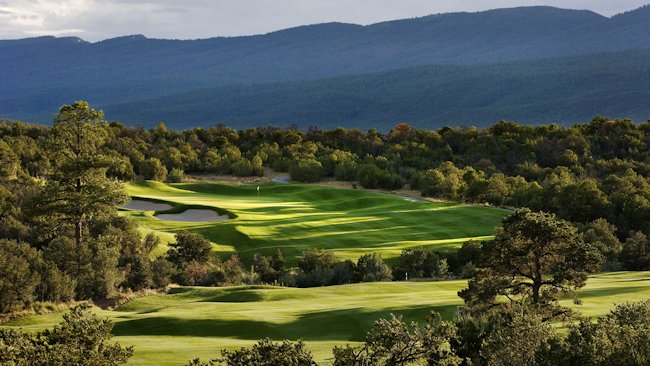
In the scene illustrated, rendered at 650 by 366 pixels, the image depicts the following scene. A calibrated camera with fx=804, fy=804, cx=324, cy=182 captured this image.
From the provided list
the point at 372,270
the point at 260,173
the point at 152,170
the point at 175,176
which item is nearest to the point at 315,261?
the point at 372,270

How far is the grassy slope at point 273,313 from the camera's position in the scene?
84.4 feet

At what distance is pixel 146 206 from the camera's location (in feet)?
244

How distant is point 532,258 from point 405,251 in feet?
86.4

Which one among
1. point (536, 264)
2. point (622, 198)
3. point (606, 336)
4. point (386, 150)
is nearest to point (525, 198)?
point (622, 198)

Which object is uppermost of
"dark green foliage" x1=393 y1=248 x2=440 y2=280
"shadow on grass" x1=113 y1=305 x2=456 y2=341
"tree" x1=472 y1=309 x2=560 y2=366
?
"tree" x1=472 y1=309 x2=560 y2=366

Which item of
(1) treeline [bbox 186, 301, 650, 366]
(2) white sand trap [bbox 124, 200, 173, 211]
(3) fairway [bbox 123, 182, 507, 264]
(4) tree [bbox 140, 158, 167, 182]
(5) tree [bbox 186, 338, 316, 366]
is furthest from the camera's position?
(4) tree [bbox 140, 158, 167, 182]

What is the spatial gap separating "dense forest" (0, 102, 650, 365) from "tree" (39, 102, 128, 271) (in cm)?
9

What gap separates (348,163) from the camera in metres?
106

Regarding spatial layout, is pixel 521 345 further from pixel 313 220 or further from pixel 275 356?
pixel 313 220

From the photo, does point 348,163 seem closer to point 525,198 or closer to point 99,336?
point 525,198

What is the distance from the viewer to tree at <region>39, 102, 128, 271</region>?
42.8 metres

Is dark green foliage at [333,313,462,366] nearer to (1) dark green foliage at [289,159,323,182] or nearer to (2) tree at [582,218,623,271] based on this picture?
(2) tree at [582,218,623,271]

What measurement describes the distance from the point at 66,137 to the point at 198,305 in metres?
15.9

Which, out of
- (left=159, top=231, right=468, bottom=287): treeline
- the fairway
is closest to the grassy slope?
(left=159, top=231, right=468, bottom=287): treeline
